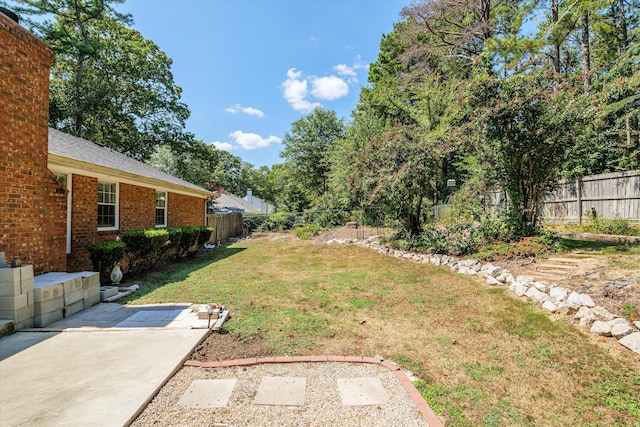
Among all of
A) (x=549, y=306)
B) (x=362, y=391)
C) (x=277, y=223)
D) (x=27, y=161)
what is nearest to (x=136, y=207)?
(x=27, y=161)

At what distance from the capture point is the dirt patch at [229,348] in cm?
303

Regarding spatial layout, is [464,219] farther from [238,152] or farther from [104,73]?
[238,152]

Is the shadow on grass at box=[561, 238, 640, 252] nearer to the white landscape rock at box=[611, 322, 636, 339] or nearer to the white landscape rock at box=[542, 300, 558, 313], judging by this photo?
the white landscape rock at box=[542, 300, 558, 313]

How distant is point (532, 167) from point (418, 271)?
3.95 m

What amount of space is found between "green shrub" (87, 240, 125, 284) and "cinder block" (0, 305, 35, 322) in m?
2.16

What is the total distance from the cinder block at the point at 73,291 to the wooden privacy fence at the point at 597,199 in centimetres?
1105

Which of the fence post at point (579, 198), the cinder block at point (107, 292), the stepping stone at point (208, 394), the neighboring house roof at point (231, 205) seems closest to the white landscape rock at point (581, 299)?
the stepping stone at point (208, 394)

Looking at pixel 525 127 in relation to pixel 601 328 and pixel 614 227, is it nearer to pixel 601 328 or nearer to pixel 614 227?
pixel 614 227

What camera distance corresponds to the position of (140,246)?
6.84m

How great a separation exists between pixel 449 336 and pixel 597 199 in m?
10.4

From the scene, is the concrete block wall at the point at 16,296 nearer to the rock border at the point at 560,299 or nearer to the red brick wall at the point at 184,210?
the red brick wall at the point at 184,210

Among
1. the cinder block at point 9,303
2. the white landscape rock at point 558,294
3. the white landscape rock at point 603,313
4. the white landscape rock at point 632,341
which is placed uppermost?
the cinder block at point 9,303

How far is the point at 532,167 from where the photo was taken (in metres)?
7.31

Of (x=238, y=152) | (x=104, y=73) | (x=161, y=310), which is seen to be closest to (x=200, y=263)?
(x=161, y=310)
